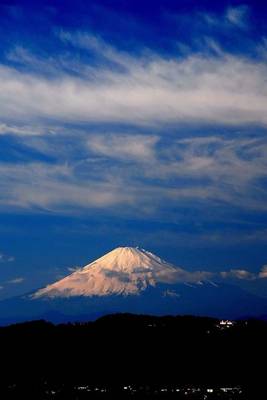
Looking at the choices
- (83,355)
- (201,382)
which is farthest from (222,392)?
(83,355)

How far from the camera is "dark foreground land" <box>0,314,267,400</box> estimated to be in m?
77.5

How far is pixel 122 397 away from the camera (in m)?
73.4

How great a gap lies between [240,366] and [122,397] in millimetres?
18181

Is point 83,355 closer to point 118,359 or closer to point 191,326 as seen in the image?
point 118,359

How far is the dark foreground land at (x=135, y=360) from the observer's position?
7750cm

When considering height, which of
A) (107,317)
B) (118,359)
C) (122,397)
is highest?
(107,317)

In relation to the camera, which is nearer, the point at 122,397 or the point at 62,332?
the point at 122,397

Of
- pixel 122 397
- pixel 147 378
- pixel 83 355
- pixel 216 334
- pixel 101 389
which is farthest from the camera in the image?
pixel 216 334

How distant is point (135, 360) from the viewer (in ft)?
300

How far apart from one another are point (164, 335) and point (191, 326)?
599cm

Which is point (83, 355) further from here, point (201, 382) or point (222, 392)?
point (222, 392)

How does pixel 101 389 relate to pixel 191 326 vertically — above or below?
below

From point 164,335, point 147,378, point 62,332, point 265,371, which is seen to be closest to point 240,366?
point 265,371

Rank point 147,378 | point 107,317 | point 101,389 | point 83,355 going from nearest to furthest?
point 101,389 < point 147,378 < point 83,355 < point 107,317
